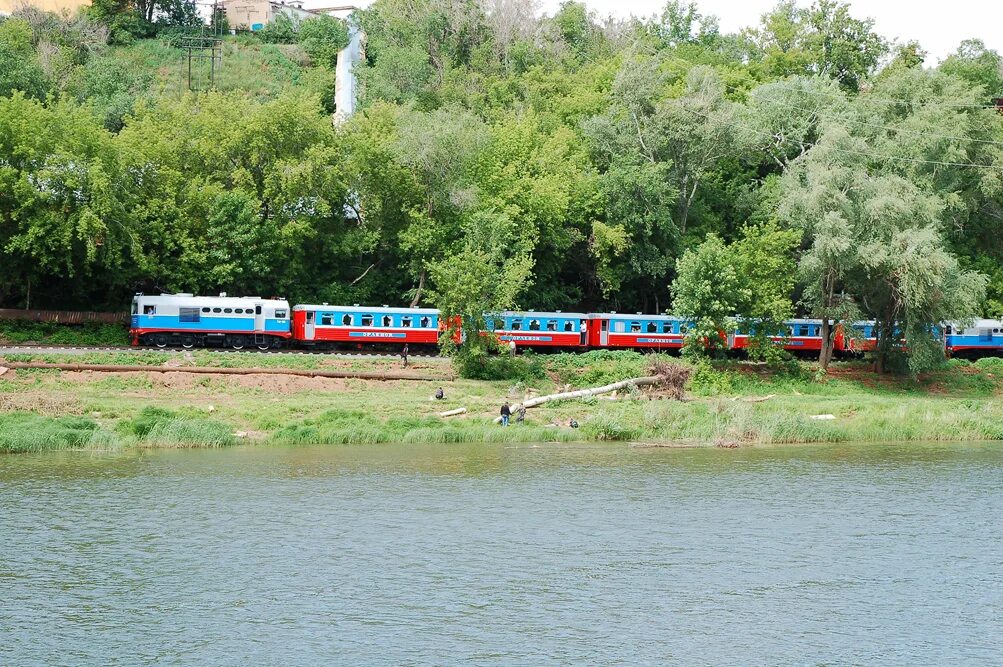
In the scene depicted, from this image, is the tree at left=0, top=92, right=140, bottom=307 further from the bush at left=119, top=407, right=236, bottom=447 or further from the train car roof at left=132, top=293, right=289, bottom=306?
the bush at left=119, top=407, right=236, bottom=447

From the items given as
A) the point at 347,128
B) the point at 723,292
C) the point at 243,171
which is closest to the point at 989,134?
the point at 723,292

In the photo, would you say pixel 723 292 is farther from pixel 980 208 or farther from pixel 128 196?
pixel 128 196

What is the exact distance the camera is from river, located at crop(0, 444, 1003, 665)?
21734 mm

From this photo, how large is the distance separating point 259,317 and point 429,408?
14290 mm

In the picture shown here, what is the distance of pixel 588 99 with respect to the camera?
73688 mm

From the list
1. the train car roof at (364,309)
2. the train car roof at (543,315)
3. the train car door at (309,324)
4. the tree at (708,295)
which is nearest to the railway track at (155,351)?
the train car door at (309,324)

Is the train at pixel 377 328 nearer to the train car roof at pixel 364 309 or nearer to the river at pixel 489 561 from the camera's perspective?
the train car roof at pixel 364 309

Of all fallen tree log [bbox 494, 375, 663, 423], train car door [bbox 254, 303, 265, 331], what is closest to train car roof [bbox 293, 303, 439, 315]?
train car door [bbox 254, 303, 265, 331]

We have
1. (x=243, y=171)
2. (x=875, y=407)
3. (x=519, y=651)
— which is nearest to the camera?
(x=519, y=651)

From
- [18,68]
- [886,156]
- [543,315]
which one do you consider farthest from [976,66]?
[18,68]

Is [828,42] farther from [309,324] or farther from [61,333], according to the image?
[61,333]

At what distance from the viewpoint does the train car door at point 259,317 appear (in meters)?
56.1

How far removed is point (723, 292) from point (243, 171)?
2512cm

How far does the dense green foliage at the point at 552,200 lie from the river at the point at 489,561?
18388 mm
